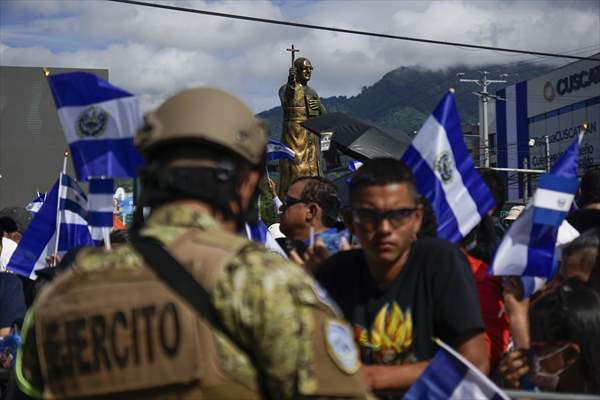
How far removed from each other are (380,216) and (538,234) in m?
1.01

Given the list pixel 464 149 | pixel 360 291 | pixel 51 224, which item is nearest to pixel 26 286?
pixel 51 224

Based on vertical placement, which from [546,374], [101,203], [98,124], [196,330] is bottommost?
[546,374]

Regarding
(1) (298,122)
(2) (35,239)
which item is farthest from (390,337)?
(1) (298,122)

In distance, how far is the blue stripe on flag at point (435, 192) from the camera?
4684 millimetres

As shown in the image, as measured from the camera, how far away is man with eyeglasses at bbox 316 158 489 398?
346 cm

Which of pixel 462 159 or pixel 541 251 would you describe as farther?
pixel 462 159

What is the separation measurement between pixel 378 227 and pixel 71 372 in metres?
1.61

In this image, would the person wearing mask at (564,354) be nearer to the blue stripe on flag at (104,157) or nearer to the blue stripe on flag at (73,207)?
the blue stripe on flag at (104,157)

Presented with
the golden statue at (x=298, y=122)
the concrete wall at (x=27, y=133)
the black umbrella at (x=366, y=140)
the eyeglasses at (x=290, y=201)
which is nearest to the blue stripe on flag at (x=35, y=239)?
the eyeglasses at (x=290, y=201)

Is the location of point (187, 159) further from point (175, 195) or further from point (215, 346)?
point (215, 346)

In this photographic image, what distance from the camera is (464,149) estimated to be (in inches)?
192

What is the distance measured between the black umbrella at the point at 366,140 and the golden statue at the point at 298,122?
22.6 ft

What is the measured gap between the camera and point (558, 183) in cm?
441

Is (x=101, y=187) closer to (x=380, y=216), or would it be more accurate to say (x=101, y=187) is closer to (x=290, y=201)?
(x=290, y=201)
